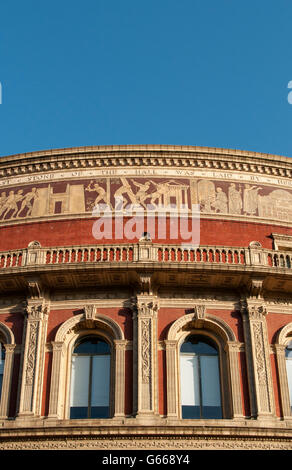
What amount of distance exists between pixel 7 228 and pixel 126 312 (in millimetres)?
6621

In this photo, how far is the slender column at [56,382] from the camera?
19.0 m

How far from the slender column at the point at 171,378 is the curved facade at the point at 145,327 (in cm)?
3

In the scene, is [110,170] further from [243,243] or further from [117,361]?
[117,361]

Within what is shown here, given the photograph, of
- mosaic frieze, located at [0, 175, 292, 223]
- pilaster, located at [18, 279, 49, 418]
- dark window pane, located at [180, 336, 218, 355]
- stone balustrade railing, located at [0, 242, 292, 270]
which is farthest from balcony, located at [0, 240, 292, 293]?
mosaic frieze, located at [0, 175, 292, 223]

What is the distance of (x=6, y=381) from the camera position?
19734mm

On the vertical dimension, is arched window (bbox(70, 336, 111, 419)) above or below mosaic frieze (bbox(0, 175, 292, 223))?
below

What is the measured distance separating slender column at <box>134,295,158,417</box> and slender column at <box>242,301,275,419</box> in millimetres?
2893

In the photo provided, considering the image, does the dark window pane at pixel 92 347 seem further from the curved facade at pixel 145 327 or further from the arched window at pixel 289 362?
the arched window at pixel 289 362

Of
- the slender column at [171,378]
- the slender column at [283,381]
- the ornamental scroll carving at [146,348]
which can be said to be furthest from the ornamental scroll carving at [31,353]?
the slender column at [283,381]

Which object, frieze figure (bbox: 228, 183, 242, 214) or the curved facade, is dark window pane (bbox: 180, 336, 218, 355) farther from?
frieze figure (bbox: 228, 183, 242, 214)

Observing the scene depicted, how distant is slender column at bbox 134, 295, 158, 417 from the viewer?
18.7 m

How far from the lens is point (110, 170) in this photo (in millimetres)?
25484

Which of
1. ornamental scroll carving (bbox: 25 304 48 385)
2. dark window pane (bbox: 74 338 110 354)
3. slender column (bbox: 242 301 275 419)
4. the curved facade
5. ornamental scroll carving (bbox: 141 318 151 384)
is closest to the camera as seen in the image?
the curved facade

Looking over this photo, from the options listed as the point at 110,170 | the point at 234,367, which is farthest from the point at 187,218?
the point at 234,367
